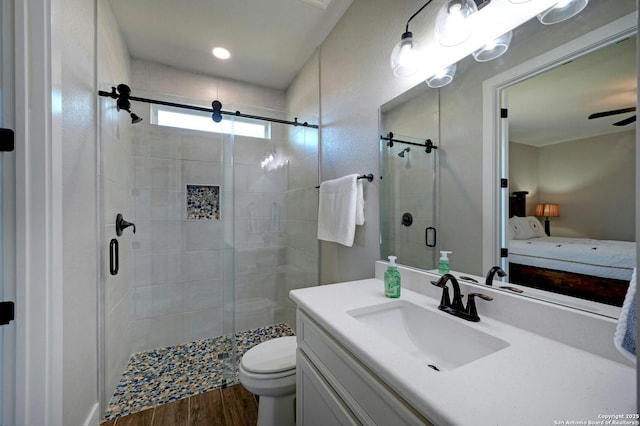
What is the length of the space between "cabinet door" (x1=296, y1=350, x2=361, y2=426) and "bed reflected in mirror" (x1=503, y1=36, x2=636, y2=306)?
71 centimetres

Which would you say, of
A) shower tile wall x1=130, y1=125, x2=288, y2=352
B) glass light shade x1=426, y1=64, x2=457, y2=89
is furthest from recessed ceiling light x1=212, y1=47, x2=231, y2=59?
glass light shade x1=426, y1=64, x2=457, y2=89

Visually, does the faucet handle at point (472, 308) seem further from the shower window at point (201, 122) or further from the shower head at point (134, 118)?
the shower head at point (134, 118)

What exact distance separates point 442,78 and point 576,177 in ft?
2.09

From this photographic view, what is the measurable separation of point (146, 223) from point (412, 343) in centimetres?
221

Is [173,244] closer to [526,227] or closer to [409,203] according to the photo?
[409,203]

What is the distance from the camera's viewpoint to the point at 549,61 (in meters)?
0.74

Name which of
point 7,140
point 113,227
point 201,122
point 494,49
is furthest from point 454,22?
point 113,227

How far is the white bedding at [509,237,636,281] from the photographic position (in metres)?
0.61

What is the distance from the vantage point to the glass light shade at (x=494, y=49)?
0.83 metres

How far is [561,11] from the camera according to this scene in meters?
0.71

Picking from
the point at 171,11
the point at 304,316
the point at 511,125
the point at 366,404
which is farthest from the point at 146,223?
the point at 511,125

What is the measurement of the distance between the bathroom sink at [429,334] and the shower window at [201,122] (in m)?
1.90

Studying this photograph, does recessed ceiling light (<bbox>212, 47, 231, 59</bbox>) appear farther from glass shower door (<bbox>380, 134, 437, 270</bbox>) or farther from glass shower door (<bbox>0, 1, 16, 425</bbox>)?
glass shower door (<bbox>380, 134, 437, 270</bbox>)

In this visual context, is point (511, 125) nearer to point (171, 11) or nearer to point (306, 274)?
point (306, 274)
